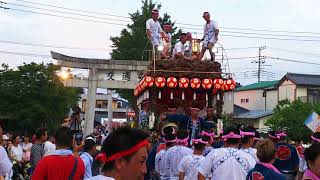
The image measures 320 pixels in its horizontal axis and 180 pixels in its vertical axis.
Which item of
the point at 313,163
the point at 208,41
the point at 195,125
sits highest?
the point at 208,41

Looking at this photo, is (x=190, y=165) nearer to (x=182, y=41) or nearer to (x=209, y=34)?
(x=209, y=34)

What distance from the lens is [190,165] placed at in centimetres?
838

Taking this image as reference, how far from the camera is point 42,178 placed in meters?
5.75

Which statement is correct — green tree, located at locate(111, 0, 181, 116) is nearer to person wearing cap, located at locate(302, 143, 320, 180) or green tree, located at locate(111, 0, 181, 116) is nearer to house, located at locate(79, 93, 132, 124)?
house, located at locate(79, 93, 132, 124)

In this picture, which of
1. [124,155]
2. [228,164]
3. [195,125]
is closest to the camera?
[124,155]

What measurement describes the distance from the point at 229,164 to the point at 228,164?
14 millimetres

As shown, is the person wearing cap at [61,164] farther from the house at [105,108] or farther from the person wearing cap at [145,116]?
the house at [105,108]

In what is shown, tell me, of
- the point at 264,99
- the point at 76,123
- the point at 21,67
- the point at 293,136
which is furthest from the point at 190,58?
the point at 264,99

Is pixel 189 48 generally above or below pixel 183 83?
above

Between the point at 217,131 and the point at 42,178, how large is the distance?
31.3ft

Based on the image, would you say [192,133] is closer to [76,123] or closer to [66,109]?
[76,123]

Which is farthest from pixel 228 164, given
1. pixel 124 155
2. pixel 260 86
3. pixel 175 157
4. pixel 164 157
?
pixel 260 86

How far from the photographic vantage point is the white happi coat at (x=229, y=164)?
6.91m

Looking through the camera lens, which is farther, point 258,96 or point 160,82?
point 258,96
